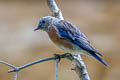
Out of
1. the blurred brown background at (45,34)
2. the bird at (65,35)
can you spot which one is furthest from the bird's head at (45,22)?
the blurred brown background at (45,34)

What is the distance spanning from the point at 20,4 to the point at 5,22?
11.0 inches

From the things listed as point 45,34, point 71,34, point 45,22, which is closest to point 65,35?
point 71,34

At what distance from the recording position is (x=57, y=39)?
271cm

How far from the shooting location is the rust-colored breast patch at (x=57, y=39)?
267cm

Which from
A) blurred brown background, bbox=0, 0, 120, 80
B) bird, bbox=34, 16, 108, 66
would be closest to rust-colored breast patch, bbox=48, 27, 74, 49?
bird, bbox=34, 16, 108, 66

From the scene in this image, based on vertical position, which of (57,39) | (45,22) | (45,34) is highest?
(45,34)

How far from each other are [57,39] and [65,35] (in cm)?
7

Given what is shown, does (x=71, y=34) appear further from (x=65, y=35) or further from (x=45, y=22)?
(x=45, y=22)

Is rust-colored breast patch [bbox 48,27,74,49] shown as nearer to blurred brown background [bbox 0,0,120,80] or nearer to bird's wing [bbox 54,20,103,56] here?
bird's wing [bbox 54,20,103,56]

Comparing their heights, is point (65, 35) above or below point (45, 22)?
below

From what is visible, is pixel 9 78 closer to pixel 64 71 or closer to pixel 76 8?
pixel 64 71

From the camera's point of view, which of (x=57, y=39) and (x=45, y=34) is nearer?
(x=57, y=39)

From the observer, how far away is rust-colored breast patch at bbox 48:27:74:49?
2.67 meters

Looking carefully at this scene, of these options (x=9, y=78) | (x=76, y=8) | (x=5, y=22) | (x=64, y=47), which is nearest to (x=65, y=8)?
(x=76, y=8)
